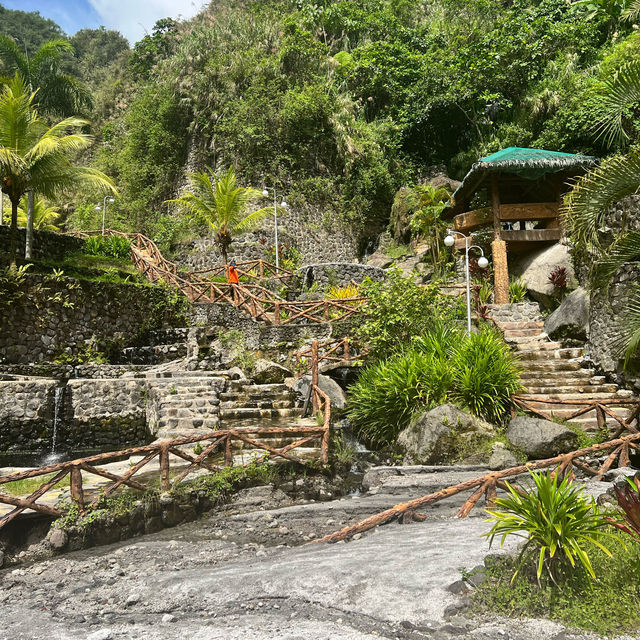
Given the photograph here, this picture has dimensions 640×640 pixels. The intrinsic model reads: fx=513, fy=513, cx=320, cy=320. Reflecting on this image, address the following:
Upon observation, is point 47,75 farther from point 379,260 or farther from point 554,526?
point 554,526

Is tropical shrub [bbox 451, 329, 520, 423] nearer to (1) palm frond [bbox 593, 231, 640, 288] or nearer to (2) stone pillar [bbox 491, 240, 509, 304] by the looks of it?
(1) palm frond [bbox 593, 231, 640, 288]

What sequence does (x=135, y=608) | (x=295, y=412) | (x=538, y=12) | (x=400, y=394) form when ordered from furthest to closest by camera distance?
1. (x=538, y=12)
2. (x=295, y=412)
3. (x=400, y=394)
4. (x=135, y=608)

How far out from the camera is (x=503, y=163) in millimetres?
16188

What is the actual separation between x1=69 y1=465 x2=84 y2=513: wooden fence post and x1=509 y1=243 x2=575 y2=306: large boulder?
14.9 metres

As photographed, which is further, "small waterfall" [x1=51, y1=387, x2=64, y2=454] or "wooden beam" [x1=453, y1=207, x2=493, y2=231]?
"wooden beam" [x1=453, y1=207, x2=493, y2=231]

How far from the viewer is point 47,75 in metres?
28.5

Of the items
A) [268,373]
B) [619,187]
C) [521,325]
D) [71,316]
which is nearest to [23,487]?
[268,373]

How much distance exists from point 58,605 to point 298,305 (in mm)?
13921

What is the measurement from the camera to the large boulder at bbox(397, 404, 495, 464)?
9.41 meters

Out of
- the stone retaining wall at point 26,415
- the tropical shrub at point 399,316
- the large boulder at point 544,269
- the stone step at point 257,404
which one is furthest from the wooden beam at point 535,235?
the stone retaining wall at point 26,415

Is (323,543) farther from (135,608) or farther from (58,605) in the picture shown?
(58,605)

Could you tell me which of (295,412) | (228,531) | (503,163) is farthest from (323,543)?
(503,163)

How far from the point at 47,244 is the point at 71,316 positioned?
4.56 meters

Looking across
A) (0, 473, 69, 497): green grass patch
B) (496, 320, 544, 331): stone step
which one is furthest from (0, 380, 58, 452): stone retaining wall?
(496, 320, 544, 331): stone step
